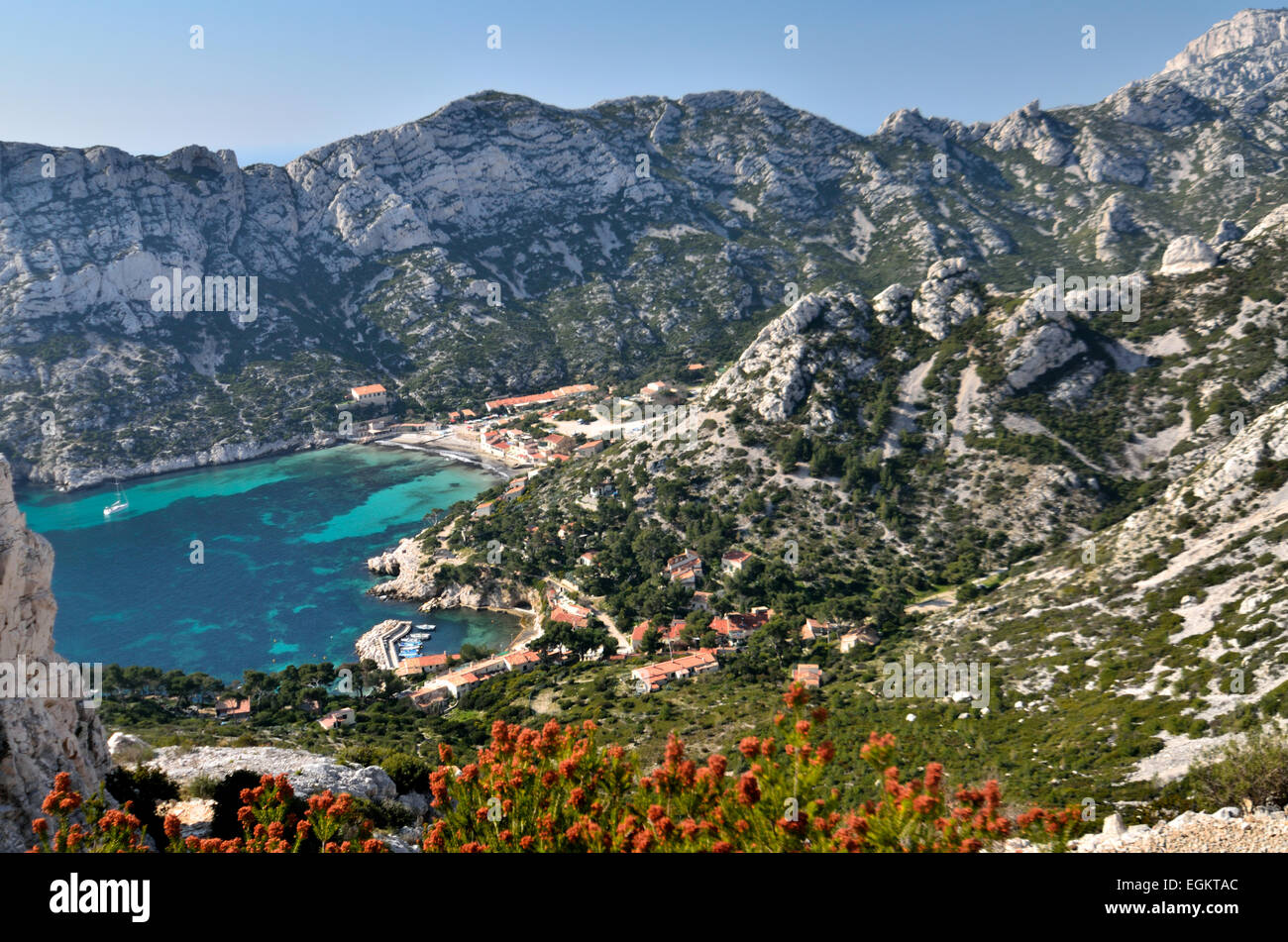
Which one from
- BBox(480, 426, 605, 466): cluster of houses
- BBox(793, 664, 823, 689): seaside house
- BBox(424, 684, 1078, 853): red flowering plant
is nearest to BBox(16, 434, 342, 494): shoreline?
BBox(480, 426, 605, 466): cluster of houses

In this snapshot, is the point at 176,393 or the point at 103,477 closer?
the point at 103,477

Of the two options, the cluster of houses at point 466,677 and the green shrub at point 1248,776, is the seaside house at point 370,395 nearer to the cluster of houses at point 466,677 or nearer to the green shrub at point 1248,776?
the cluster of houses at point 466,677

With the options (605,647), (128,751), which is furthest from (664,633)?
(128,751)

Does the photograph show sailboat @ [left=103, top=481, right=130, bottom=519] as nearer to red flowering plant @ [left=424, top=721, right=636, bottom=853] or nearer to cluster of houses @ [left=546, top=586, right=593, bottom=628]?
cluster of houses @ [left=546, top=586, right=593, bottom=628]

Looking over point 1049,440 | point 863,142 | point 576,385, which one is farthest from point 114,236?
→ point 863,142

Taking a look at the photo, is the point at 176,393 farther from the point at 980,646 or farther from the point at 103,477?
the point at 980,646

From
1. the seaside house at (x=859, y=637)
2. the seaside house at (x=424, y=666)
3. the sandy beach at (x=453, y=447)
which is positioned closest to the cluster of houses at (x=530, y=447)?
the sandy beach at (x=453, y=447)

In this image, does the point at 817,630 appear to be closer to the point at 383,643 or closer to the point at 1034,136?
the point at 383,643
